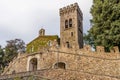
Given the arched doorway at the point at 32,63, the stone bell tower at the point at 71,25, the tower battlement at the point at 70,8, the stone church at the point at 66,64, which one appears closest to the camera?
the stone church at the point at 66,64

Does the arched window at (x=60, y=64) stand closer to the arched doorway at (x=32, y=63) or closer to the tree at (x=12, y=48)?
the arched doorway at (x=32, y=63)

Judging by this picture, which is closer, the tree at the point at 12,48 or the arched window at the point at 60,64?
the arched window at the point at 60,64

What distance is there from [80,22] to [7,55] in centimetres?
1199

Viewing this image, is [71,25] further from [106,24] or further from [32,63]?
[32,63]

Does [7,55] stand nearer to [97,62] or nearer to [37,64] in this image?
[37,64]

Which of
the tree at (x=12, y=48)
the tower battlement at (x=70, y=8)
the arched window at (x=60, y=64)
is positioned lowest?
the arched window at (x=60, y=64)

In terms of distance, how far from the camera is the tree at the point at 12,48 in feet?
123

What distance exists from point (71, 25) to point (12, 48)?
937 cm

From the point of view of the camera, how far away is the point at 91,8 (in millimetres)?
29328

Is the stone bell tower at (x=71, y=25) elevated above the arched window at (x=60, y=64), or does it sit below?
above

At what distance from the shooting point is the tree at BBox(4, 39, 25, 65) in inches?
1474

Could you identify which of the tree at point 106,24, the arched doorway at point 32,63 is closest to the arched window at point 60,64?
the arched doorway at point 32,63

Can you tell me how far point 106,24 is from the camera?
1040 inches

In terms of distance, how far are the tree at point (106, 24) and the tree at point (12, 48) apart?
44.2ft
